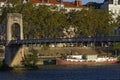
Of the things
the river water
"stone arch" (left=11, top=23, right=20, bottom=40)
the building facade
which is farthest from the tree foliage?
the river water

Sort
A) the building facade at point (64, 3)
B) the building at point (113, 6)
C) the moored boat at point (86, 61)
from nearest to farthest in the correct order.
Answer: the moored boat at point (86, 61) < the building facade at point (64, 3) < the building at point (113, 6)

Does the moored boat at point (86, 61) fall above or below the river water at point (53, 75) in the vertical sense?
below

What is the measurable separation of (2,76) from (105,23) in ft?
237

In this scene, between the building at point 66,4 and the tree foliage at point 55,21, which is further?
the building at point 66,4

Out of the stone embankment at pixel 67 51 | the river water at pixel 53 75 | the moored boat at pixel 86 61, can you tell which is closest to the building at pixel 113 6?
Answer: the stone embankment at pixel 67 51

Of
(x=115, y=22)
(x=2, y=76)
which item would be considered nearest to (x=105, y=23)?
(x=115, y=22)

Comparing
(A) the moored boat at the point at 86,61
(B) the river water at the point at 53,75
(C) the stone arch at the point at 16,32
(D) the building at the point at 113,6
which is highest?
(D) the building at the point at 113,6

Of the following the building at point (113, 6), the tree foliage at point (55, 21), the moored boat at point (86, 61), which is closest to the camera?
the moored boat at point (86, 61)

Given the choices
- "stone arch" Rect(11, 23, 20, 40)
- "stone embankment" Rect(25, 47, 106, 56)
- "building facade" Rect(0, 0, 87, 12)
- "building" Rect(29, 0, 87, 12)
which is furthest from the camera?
"building" Rect(29, 0, 87, 12)

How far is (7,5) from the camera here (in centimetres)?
15538

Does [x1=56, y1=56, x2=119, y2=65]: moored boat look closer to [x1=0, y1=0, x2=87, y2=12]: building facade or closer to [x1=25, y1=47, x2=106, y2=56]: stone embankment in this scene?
[x1=25, y1=47, x2=106, y2=56]: stone embankment

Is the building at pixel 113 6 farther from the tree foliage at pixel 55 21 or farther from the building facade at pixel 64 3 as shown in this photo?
the tree foliage at pixel 55 21

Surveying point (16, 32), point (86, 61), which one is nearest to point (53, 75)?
point (86, 61)

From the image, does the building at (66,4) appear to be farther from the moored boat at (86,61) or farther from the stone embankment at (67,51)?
the moored boat at (86,61)
